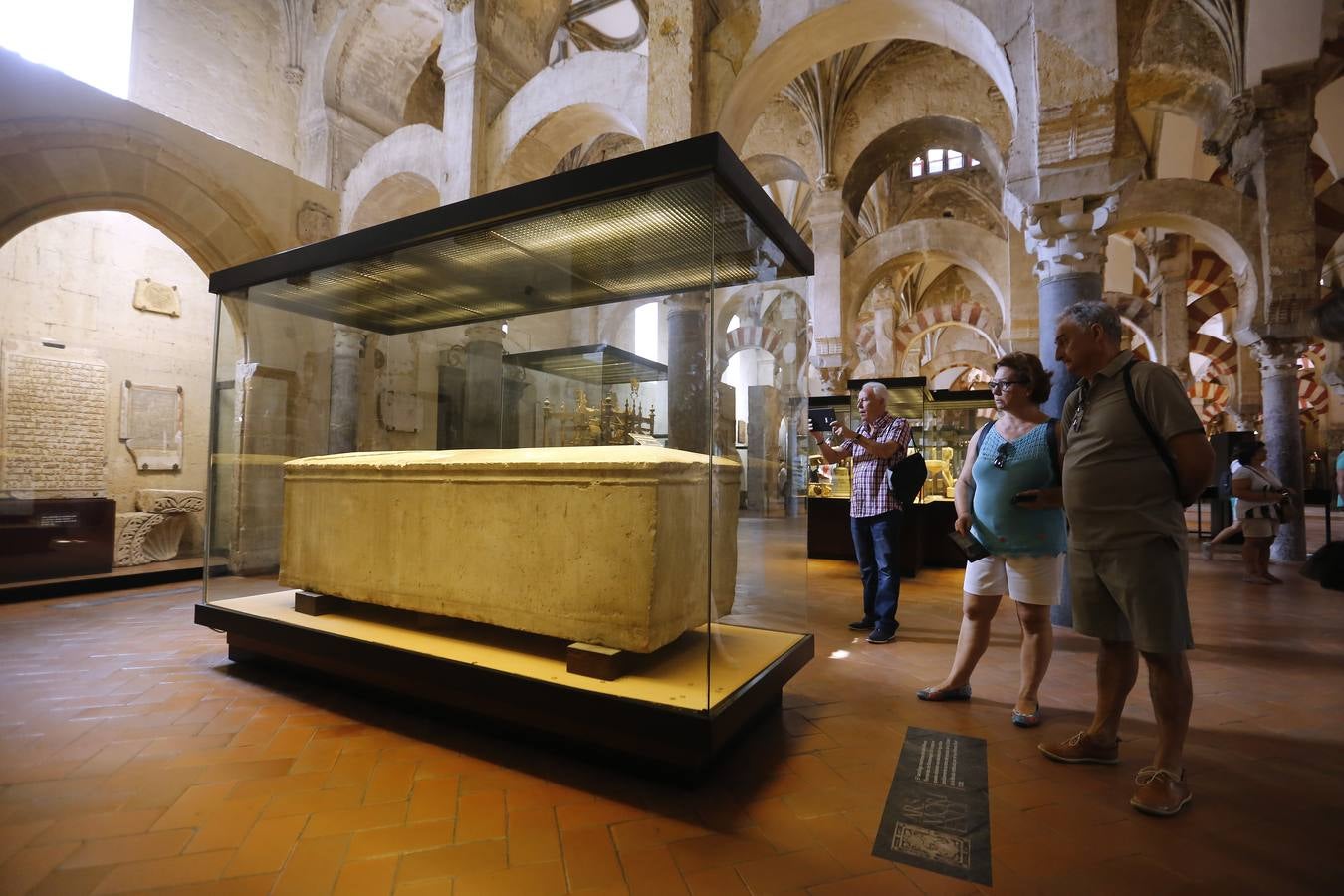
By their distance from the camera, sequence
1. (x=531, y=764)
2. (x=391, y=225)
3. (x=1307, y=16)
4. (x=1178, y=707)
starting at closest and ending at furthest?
(x=1178, y=707) → (x=531, y=764) → (x=391, y=225) → (x=1307, y=16)

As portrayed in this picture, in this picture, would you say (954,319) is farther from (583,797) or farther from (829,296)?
(583,797)

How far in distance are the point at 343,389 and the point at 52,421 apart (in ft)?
20.0

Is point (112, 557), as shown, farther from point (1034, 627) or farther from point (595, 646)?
point (1034, 627)

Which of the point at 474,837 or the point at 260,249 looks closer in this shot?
the point at 474,837

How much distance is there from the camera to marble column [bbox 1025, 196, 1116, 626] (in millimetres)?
4590

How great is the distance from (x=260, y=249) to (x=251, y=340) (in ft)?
12.1

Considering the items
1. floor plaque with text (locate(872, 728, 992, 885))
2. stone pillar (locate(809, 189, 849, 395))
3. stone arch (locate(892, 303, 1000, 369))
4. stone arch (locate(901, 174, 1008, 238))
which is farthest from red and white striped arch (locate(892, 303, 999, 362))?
floor plaque with text (locate(872, 728, 992, 885))

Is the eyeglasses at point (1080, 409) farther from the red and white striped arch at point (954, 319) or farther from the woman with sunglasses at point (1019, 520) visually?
the red and white striped arch at point (954, 319)

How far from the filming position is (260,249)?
6.88 metres

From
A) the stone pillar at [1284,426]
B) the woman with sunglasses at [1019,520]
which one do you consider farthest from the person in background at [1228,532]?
the woman with sunglasses at [1019,520]

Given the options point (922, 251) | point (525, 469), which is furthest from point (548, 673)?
point (922, 251)

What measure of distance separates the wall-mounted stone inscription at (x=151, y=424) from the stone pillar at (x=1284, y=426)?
15484 mm

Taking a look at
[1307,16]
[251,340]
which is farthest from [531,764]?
[1307,16]

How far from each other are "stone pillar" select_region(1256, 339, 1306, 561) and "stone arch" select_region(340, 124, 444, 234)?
12586 millimetres
